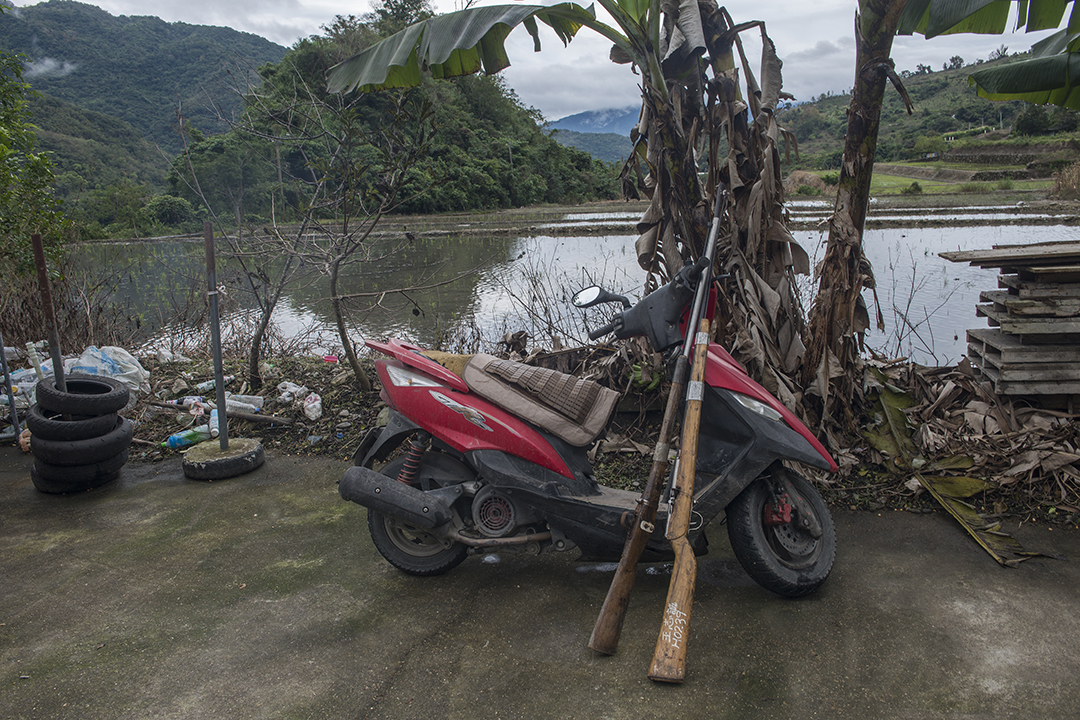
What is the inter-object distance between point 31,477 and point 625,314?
157 inches

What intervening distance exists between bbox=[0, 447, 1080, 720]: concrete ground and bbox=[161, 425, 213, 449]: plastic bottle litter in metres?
1.18

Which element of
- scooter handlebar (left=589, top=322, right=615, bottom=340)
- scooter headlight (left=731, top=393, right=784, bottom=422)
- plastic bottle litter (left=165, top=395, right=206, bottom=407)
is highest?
scooter handlebar (left=589, top=322, right=615, bottom=340)

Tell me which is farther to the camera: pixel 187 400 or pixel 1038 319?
pixel 187 400

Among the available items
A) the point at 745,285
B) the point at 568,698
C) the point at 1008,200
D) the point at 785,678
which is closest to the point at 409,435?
the point at 568,698

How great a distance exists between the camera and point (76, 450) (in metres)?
3.83

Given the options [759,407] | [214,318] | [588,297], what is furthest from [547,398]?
[214,318]

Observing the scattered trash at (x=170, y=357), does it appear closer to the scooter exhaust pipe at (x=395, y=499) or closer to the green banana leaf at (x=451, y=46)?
the green banana leaf at (x=451, y=46)

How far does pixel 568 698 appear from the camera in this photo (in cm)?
213

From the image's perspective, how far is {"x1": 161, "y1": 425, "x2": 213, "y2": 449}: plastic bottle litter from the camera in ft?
15.3

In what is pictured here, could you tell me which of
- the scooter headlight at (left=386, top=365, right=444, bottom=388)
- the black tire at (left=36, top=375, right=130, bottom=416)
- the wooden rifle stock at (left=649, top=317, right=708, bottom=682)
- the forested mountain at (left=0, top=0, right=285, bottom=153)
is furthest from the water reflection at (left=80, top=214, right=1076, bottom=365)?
the forested mountain at (left=0, top=0, right=285, bottom=153)

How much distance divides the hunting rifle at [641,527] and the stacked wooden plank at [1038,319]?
203 centimetres

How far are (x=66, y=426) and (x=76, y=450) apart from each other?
161 millimetres

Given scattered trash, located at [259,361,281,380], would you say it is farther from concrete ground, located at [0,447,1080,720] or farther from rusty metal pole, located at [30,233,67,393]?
concrete ground, located at [0,447,1080,720]

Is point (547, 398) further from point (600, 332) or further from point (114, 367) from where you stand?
point (114, 367)
